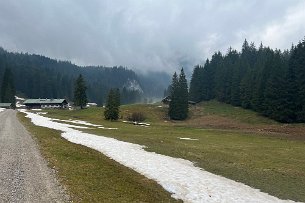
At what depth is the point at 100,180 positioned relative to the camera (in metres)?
21.6

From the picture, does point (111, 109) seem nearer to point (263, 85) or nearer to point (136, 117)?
point (136, 117)

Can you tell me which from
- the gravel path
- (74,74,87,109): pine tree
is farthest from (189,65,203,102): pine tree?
the gravel path

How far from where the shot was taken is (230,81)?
162 meters

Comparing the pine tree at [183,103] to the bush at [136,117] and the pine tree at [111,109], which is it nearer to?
the bush at [136,117]

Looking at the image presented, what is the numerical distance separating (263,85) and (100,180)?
366 feet

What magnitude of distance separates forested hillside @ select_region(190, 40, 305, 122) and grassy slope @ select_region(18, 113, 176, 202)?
80.5 m

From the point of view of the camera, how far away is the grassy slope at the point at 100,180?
18.1 m

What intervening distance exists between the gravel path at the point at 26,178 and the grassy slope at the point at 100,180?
737 mm

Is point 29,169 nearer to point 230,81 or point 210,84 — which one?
point 230,81

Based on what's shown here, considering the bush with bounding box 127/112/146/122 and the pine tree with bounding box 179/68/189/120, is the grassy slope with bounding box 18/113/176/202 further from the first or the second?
the pine tree with bounding box 179/68/189/120

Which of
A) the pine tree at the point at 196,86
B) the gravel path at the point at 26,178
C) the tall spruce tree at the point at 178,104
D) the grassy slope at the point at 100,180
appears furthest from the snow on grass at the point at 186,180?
the pine tree at the point at 196,86

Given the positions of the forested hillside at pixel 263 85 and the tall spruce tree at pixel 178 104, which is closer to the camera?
the forested hillside at pixel 263 85

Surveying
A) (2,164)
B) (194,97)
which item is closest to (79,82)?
(194,97)

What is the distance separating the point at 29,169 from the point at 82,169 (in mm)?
3392
